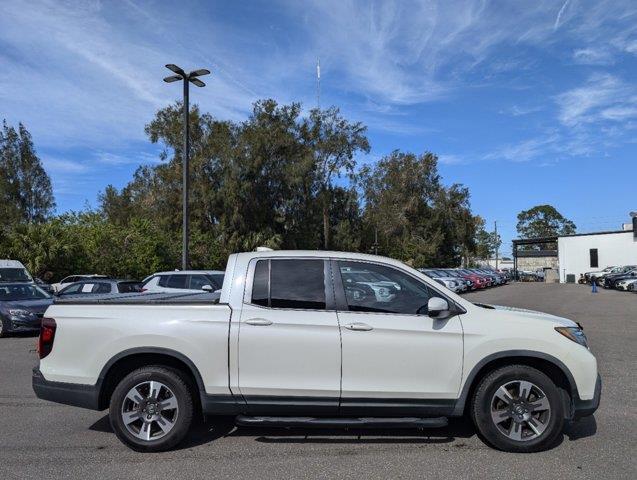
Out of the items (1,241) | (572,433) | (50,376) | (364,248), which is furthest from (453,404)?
(364,248)

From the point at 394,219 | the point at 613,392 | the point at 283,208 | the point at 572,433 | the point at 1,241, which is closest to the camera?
the point at 572,433

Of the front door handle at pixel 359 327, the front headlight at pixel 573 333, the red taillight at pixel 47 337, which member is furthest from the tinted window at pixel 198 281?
the front headlight at pixel 573 333

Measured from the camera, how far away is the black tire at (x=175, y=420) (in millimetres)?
5141

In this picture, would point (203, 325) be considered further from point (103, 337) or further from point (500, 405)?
point (500, 405)

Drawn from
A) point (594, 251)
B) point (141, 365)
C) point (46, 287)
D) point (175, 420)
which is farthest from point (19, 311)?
point (594, 251)

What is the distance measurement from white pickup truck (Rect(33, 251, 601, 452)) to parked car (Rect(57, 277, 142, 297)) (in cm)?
1107

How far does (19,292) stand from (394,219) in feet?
171

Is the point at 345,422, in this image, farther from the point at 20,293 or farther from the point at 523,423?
the point at 20,293

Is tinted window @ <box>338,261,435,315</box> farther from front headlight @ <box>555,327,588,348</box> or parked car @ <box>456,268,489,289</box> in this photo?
parked car @ <box>456,268,489,289</box>

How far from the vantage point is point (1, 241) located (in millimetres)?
30250

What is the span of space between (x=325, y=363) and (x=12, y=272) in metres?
17.9

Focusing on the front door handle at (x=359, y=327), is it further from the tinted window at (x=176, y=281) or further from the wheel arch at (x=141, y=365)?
the tinted window at (x=176, y=281)

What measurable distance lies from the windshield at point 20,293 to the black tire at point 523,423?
44.0 ft

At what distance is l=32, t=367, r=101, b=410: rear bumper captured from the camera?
5207mm
